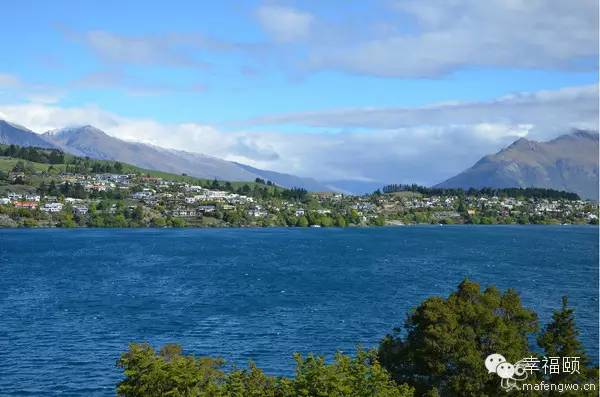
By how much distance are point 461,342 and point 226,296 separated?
5759cm

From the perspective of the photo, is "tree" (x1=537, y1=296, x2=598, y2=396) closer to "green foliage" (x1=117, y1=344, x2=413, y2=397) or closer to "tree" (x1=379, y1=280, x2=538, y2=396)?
"tree" (x1=379, y1=280, x2=538, y2=396)

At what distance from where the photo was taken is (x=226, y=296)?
8931 centimetres

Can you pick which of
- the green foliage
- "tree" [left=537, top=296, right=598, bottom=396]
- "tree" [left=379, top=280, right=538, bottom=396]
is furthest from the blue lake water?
"tree" [left=537, top=296, right=598, bottom=396]

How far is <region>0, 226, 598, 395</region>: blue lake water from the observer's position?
2265 inches

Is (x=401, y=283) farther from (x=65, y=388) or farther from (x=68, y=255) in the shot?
(x=68, y=255)

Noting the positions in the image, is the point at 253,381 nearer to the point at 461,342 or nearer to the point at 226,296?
the point at 461,342

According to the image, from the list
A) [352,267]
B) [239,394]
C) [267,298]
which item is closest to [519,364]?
[239,394]

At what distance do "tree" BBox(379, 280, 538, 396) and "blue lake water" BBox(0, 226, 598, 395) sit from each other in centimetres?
1779

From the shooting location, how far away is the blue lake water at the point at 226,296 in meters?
57.5

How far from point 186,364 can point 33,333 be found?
40.9 meters

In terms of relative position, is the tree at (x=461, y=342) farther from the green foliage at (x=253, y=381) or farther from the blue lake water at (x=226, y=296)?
the blue lake water at (x=226, y=296)

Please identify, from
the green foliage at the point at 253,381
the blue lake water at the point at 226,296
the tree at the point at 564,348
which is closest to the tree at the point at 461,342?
the tree at the point at 564,348

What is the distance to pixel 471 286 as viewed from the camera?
3775 centimetres

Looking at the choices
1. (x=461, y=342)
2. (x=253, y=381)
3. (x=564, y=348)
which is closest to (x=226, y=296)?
(x=461, y=342)
